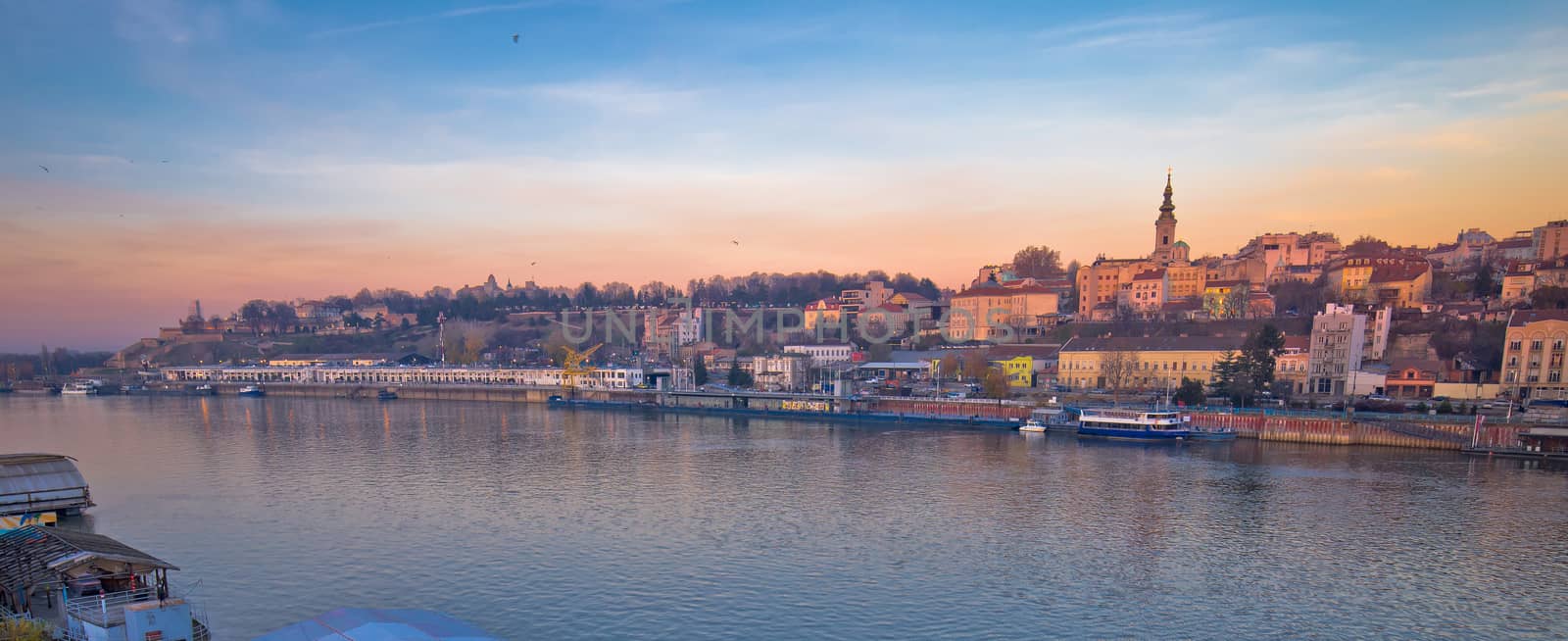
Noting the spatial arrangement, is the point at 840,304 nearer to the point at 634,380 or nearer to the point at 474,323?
the point at 634,380

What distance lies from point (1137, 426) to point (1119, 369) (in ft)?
26.1

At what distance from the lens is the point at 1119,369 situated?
29.5 meters

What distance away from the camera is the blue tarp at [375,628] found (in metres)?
6.46

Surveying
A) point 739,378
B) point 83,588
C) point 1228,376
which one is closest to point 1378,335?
point 1228,376

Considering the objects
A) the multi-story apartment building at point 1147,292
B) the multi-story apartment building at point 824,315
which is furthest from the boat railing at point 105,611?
the multi-story apartment building at point 824,315

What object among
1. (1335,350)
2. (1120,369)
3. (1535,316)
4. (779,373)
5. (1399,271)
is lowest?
(779,373)

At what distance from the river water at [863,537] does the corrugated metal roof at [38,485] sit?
0.55 m

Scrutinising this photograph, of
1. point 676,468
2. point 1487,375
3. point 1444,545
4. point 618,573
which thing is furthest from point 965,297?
point 618,573

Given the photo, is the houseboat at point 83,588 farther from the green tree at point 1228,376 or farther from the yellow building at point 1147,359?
the yellow building at point 1147,359

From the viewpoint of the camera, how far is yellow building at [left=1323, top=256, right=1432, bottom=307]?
112 feet

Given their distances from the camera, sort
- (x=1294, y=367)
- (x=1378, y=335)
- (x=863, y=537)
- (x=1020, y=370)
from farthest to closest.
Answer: (x=1020, y=370), (x=1378, y=335), (x=1294, y=367), (x=863, y=537)

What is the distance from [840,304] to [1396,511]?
151 feet

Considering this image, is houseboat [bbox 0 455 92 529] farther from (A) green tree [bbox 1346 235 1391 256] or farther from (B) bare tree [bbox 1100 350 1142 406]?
(A) green tree [bbox 1346 235 1391 256]

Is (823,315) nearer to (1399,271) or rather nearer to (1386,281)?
(1386,281)
